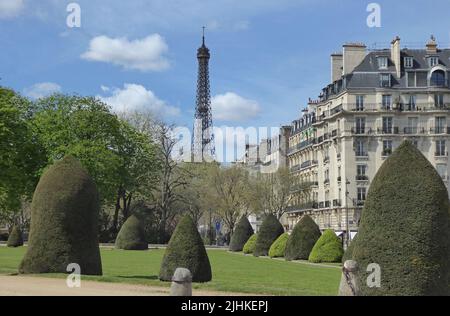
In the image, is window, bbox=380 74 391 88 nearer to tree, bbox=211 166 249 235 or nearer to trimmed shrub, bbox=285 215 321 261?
tree, bbox=211 166 249 235

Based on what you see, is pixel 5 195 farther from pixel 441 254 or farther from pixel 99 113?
pixel 441 254

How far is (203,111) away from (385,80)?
204 feet

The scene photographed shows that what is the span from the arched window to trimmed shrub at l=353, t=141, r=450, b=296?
65.9 meters

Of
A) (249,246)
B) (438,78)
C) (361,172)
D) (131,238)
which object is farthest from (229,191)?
(438,78)

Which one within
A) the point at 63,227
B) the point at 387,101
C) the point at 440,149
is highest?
the point at 387,101

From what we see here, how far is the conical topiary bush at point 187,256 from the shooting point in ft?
77.2

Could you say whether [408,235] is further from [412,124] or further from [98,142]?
[412,124]

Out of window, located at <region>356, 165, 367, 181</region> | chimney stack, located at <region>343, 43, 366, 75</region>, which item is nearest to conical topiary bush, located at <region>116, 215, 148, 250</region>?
window, located at <region>356, 165, 367, 181</region>

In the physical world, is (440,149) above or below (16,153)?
above

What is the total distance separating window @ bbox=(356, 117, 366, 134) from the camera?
79688mm

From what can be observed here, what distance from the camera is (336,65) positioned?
286 feet

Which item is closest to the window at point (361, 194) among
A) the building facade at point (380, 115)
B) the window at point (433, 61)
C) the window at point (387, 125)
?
the building facade at point (380, 115)

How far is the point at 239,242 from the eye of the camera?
62.0 metres
